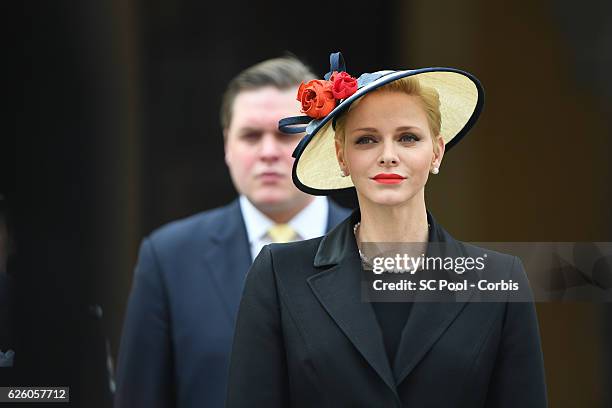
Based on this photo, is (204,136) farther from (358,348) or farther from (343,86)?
(358,348)

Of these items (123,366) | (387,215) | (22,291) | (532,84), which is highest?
(532,84)

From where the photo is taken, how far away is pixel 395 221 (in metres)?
2.07

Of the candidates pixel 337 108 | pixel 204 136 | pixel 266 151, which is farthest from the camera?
pixel 204 136

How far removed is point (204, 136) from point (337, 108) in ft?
7.38

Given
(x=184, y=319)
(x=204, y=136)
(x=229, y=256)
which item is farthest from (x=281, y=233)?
(x=204, y=136)

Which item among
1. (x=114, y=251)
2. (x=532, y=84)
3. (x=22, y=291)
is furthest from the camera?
(x=114, y=251)

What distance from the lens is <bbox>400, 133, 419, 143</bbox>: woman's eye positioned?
2.04 meters

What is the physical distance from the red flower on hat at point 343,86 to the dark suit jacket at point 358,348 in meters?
0.31

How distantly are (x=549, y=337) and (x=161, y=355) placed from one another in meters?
1.21

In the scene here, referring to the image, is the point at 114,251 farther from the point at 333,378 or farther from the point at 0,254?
the point at 333,378

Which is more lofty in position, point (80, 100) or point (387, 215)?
point (80, 100)

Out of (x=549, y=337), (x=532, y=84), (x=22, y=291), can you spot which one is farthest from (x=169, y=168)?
(x=549, y=337)

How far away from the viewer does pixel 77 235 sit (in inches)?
155

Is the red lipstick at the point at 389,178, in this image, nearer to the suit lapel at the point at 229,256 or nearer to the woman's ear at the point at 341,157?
the woman's ear at the point at 341,157
